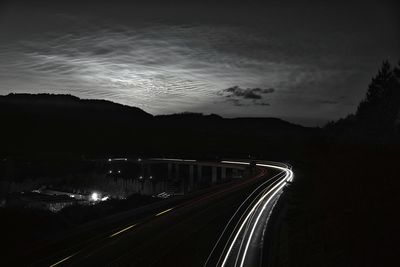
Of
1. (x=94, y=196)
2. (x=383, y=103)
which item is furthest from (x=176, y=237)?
(x=383, y=103)

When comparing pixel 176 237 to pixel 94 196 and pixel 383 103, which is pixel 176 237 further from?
pixel 383 103

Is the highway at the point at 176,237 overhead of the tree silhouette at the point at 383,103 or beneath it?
beneath

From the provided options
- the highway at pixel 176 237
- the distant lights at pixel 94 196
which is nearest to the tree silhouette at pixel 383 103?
the highway at pixel 176 237

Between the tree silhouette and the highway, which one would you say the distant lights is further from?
the tree silhouette

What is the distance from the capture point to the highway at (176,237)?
2184 cm

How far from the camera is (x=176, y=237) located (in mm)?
27234

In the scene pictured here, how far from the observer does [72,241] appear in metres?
24.9

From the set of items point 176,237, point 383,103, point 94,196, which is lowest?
point 94,196

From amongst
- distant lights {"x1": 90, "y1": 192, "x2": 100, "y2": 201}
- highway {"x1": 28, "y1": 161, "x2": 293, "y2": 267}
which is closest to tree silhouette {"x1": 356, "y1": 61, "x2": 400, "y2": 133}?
highway {"x1": 28, "y1": 161, "x2": 293, "y2": 267}

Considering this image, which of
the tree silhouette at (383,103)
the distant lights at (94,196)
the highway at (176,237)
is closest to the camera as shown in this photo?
the highway at (176,237)

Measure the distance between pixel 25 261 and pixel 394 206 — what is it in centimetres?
2157

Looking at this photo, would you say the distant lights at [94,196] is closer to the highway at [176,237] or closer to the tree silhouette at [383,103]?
the highway at [176,237]

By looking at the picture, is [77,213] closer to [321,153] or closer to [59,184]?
[321,153]

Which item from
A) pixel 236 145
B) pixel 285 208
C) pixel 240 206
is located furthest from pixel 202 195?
pixel 236 145
